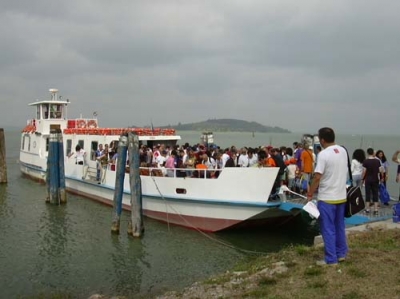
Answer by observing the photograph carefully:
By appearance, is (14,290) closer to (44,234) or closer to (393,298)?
(44,234)

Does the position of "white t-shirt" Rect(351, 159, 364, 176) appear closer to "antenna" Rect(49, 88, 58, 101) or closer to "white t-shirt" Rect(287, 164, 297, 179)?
"white t-shirt" Rect(287, 164, 297, 179)

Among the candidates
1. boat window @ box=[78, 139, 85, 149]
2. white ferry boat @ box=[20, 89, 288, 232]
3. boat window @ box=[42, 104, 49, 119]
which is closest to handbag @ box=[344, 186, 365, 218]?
white ferry boat @ box=[20, 89, 288, 232]

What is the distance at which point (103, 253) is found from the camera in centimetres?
1174

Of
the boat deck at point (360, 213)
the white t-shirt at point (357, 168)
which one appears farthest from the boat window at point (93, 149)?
the white t-shirt at point (357, 168)

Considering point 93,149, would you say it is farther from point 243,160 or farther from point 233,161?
point 243,160

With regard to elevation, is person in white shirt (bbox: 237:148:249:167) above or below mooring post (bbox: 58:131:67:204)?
above

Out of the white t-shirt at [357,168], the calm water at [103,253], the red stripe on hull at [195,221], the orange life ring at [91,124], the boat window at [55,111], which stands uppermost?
the boat window at [55,111]

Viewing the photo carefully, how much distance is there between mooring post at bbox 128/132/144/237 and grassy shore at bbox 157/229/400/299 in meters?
5.69

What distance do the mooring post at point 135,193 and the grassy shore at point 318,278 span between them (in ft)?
18.7

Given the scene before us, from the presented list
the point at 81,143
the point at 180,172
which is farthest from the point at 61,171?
the point at 180,172

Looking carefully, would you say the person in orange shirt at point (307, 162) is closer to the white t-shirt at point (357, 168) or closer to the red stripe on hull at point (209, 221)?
the white t-shirt at point (357, 168)

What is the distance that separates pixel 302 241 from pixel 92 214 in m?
7.92

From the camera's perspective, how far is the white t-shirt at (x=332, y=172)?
20.1 feet

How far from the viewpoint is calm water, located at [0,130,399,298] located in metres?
9.42
